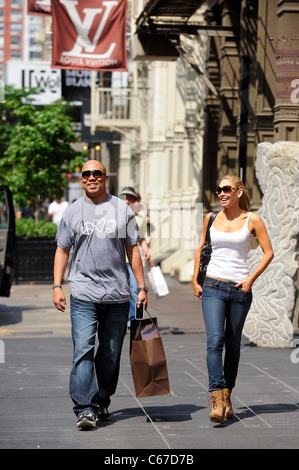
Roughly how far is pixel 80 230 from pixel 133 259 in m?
0.46

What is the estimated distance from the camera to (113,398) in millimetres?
8375

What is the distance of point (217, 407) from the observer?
725 cm

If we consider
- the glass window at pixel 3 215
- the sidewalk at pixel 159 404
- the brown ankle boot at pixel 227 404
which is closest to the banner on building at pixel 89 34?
the glass window at pixel 3 215

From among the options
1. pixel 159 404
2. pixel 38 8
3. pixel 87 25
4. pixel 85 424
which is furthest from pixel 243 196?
pixel 38 8

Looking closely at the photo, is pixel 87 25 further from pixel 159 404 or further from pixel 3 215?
pixel 159 404

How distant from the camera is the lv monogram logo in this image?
57.5 ft

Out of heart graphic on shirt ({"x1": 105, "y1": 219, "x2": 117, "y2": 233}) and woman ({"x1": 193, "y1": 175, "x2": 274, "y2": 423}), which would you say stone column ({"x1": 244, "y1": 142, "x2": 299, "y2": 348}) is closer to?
woman ({"x1": 193, "y1": 175, "x2": 274, "y2": 423})

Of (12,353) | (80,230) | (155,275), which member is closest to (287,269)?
(155,275)

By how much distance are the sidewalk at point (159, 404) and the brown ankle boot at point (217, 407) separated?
54mm

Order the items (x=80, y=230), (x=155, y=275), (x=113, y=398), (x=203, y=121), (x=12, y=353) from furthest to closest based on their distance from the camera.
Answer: (x=203, y=121)
(x=155, y=275)
(x=12, y=353)
(x=113, y=398)
(x=80, y=230)

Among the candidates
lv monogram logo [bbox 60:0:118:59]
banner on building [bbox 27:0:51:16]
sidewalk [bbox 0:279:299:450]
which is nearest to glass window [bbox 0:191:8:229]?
lv monogram logo [bbox 60:0:118:59]

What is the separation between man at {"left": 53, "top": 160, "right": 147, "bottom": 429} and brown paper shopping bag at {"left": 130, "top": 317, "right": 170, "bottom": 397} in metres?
0.12

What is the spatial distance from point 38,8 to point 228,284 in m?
14.6

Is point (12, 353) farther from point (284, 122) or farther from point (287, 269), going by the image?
point (284, 122)
